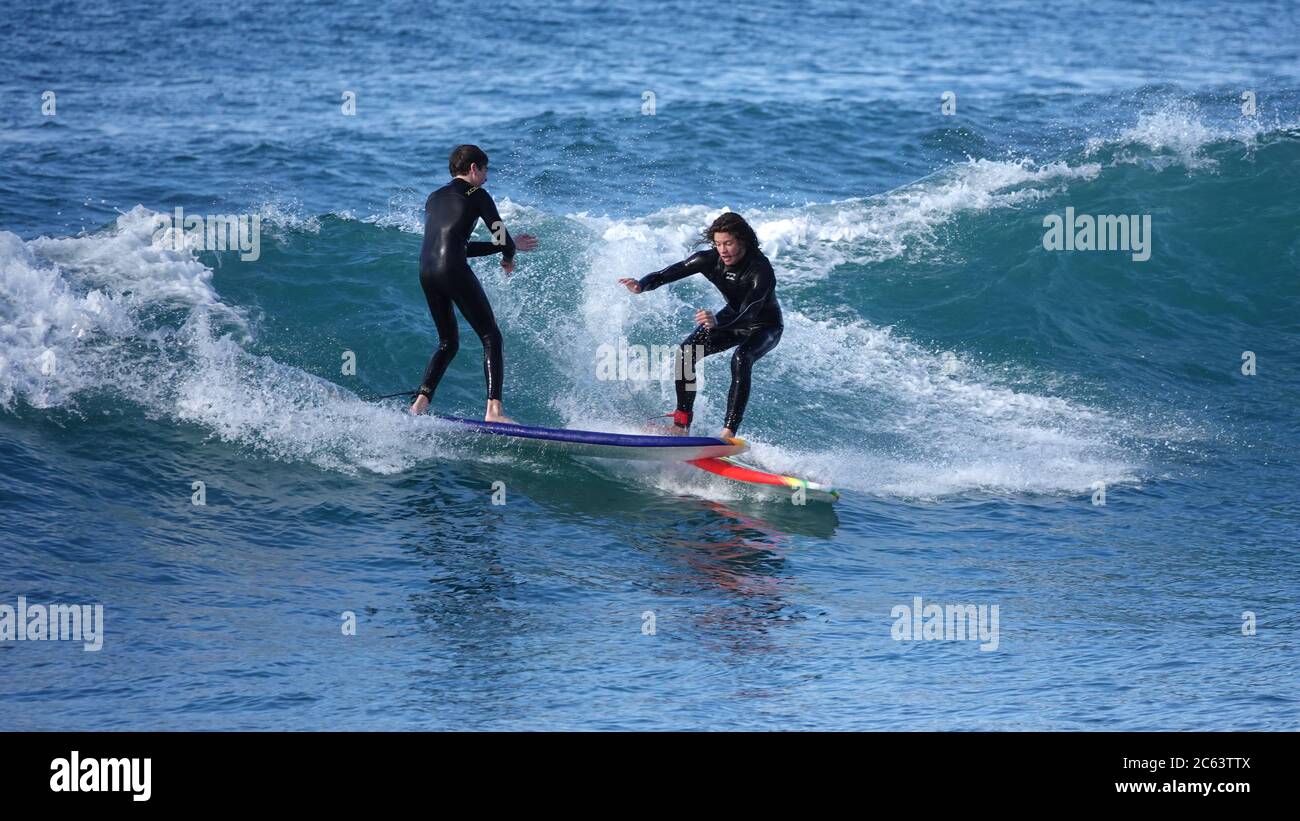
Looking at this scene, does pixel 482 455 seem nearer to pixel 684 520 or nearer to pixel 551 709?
pixel 684 520

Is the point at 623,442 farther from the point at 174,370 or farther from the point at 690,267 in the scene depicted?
the point at 174,370

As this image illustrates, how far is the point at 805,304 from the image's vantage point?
576 inches

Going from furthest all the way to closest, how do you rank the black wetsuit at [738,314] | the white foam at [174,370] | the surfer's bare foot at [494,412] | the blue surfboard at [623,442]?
the white foam at [174,370], the surfer's bare foot at [494,412], the blue surfboard at [623,442], the black wetsuit at [738,314]

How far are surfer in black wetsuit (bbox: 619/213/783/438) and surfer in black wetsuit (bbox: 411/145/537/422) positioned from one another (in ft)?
3.41

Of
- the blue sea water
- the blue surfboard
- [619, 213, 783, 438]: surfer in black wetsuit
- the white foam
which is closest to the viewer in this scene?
the blue sea water

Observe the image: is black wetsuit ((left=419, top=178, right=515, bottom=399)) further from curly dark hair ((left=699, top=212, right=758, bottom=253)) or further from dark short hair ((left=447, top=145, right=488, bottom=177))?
curly dark hair ((left=699, top=212, right=758, bottom=253))

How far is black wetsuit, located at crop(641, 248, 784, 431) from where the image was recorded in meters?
10.2

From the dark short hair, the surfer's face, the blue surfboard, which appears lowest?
the blue surfboard

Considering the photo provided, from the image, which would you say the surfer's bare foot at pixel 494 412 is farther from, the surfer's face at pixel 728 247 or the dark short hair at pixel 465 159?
the surfer's face at pixel 728 247

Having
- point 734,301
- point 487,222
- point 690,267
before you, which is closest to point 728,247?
point 690,267

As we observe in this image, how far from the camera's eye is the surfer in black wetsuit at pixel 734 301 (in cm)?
1005

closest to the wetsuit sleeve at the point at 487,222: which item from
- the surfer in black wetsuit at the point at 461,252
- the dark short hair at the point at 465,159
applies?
the surfer in black wetsuit at the point at 461,252

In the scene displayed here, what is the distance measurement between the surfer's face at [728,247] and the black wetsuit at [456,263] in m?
1.46

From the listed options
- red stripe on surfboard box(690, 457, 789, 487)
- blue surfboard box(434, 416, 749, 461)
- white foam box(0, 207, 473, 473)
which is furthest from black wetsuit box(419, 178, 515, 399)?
red stripe on surfboard box(690, 457, 789, 487)
